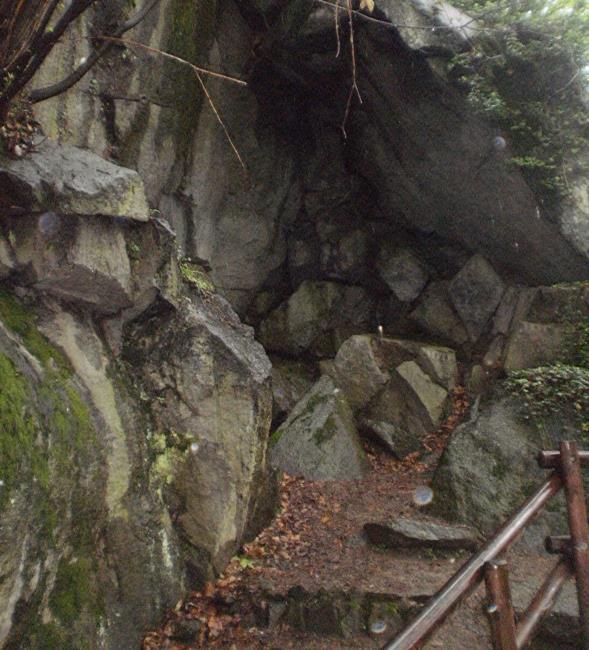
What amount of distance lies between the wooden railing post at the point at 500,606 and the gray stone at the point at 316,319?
383 inches

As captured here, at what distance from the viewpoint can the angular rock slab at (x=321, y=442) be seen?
8.17 metres

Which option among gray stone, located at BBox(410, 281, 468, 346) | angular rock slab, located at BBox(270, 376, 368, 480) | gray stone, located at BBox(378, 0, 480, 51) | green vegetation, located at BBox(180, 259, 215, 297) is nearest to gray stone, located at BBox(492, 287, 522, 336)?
gray stone, located at BBox(410, 281, 468, 346)

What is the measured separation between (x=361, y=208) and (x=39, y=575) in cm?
1046

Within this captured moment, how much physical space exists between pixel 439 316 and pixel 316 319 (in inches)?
114

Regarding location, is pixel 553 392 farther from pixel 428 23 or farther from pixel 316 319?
pixel 428 23

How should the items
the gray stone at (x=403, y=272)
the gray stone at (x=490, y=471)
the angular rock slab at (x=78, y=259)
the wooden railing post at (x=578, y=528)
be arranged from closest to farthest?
1. the wooden railing post at (x=578, y=528)
2. the angular rock slab at (x=78, y=259)
3. the gray stone at (x=490, y=471)
4. the gray stone at (x=403, y=272)

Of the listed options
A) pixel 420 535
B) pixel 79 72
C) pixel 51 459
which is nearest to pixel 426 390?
pixel 420 535

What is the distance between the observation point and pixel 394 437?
8992 mm

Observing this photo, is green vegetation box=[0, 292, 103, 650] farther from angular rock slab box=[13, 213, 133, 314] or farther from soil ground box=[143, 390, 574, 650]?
soil ground box=[143, 390, 574, 650]

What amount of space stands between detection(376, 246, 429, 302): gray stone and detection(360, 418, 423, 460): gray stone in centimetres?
366

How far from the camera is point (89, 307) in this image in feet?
15.9

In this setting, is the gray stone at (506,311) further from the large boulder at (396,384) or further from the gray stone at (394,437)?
the gray stone at (394,437)

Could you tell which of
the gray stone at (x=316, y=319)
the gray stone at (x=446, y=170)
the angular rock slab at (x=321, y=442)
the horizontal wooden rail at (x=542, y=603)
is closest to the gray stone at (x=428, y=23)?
the gray stone at (x=446, y=170)

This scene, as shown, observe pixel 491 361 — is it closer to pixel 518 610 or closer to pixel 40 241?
pixel 518 610
